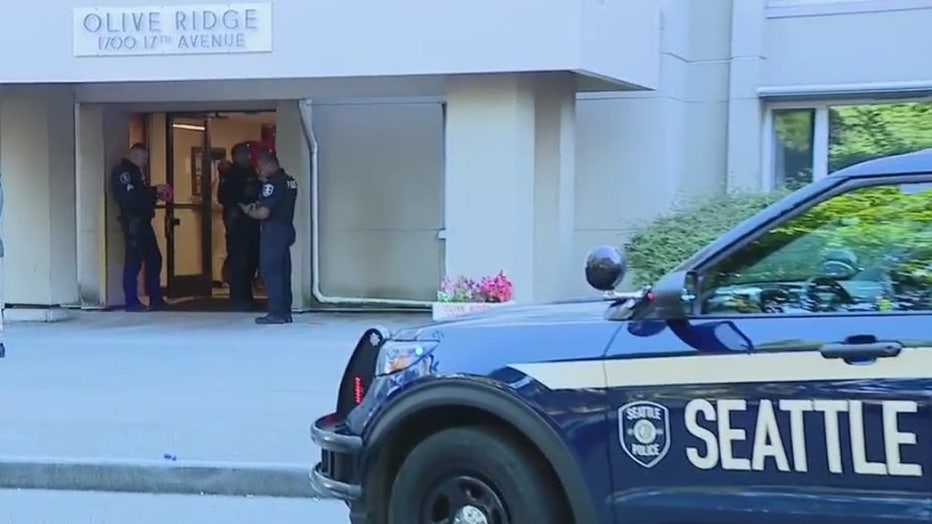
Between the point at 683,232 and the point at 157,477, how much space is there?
20.4 ft

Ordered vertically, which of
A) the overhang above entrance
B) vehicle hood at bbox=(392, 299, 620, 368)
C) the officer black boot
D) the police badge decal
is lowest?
the officer black boot

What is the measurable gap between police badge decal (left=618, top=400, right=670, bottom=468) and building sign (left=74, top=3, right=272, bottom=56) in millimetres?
8274

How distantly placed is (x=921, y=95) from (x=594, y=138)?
3.38 meters

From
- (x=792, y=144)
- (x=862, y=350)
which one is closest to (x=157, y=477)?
(x=862, y=350)

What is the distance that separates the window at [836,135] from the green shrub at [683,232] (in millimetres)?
Result: 1282

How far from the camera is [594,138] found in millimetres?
13656

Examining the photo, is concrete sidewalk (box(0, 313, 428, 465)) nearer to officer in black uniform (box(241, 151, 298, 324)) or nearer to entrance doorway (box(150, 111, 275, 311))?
officer in black uniform (box(241, 151, 298, 324))

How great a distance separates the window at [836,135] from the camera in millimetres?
13078

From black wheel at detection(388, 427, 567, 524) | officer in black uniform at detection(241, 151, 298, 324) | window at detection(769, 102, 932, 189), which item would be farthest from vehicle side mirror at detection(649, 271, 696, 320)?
window at detection(769, 102, 932, 189)

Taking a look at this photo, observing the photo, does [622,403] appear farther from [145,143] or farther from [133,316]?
[145,143]

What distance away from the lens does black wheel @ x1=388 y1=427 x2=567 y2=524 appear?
465 cm

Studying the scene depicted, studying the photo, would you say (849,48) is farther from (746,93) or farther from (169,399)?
(169,399)

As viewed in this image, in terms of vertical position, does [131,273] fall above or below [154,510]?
above

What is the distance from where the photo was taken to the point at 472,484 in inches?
189
